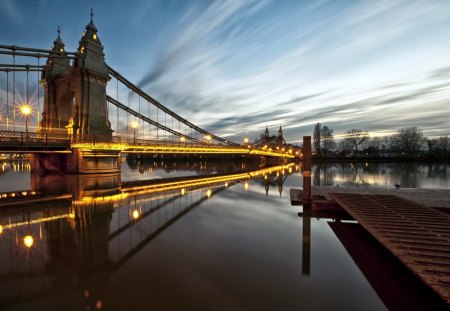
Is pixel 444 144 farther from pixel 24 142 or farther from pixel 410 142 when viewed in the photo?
pixel 24 142

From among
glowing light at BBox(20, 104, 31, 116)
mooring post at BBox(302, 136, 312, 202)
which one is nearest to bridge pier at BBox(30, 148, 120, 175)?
glowing light at BBox(20, 104, 31, 116)

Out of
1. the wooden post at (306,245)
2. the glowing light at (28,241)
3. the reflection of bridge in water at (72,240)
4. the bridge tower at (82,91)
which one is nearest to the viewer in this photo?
the reflection of bridge in water at (72,240)

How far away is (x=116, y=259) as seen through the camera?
5895 millimetres

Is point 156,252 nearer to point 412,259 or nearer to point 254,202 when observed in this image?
point 412,259

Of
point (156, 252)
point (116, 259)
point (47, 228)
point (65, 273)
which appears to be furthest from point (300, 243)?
point (47, 228)

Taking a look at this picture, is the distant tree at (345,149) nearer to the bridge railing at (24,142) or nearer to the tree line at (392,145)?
the tree line at (392,145)

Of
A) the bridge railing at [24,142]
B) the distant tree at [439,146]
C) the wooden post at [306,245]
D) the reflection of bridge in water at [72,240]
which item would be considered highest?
the distant tree at [439,146]

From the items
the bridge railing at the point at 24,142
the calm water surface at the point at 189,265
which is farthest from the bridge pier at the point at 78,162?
the calm water surface at the point at 189,265

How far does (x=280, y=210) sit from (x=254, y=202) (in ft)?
8.01

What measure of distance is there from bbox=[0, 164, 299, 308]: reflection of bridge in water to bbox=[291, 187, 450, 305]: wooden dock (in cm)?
599

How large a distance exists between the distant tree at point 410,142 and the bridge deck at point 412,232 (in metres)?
112

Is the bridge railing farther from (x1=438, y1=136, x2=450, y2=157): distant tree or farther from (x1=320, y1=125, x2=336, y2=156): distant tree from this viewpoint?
(x1=438, y1=136, x2=450, y2=157): distant tree

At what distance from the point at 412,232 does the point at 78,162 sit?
92.8ft

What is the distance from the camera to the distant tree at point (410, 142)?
99.4 metres
